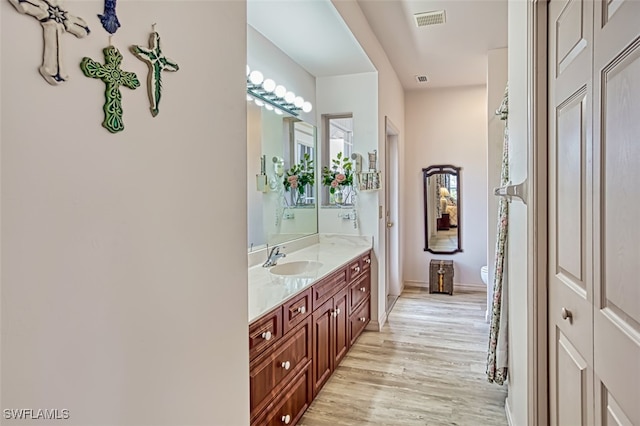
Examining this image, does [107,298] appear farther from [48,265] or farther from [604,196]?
[604,196]

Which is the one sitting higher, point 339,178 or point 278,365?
point 339,178

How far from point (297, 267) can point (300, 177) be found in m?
0.98

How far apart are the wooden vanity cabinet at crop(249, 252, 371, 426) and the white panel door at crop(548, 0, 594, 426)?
117 cm

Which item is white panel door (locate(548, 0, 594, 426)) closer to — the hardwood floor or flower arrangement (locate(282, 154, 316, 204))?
the hardwood floor

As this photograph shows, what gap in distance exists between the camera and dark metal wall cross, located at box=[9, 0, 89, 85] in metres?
A: 0.67

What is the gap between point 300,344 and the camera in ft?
7.15

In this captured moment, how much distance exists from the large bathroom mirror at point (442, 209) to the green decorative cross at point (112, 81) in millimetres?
5118

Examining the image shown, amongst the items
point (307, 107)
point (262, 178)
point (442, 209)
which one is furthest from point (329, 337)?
point (442, 209)

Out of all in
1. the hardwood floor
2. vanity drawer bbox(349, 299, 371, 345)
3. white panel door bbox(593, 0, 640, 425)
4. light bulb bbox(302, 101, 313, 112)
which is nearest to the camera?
white panel door bbox(593, 0, 640, 425)

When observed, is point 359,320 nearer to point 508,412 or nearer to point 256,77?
point 508,412

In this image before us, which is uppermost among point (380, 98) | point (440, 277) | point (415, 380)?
point (380, 98)

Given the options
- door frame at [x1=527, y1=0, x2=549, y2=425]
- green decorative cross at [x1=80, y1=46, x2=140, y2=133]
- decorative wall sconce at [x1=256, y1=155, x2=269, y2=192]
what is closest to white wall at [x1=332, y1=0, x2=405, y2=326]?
decorative wall sconce at [x1=256, y1=155, x2=269, y2=192]

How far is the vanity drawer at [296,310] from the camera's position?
6.43ft

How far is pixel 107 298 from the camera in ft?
2.71
